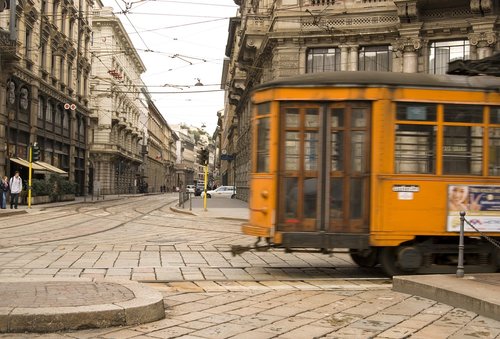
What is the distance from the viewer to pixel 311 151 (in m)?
8.04

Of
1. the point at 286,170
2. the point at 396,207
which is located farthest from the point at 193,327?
the point at 396,207

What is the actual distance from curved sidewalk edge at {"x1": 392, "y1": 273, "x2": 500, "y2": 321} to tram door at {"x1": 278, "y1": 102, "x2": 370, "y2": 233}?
1273mm

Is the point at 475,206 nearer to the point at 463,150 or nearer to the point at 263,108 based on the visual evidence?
the point at 463,150

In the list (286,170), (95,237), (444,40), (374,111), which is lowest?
(95,237)

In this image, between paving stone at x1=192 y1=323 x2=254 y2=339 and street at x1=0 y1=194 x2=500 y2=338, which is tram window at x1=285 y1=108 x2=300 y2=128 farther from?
paving stone at x1=192 y1=323 x2=254 y2=339

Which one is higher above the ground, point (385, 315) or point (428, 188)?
point (428, 188)

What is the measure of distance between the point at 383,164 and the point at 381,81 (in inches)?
50.1

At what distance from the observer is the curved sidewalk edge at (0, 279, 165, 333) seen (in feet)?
15.7

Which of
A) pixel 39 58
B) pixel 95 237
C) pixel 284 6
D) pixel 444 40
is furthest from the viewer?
pixel 39 58

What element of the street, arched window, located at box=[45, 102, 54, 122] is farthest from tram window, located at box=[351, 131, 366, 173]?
arched window, located at box=[45, 102, 54, 122]

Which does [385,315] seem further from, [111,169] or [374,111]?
[111,169]

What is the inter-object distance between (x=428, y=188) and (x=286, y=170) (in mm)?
2183

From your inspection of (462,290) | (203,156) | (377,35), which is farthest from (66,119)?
(462,290)

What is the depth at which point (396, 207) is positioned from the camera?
26.2 ft
